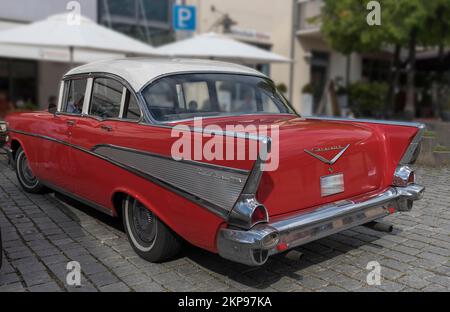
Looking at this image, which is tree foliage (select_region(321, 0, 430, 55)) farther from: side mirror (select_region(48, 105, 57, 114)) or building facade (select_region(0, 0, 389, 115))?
side mirror (select_region(48, 105, 57, 114))

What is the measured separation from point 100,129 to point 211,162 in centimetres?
156

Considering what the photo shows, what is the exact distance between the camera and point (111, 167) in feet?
12.6

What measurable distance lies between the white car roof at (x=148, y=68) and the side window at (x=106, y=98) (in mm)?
109

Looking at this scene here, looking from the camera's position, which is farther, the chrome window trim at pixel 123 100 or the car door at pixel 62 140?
the car door at pixel 62 140

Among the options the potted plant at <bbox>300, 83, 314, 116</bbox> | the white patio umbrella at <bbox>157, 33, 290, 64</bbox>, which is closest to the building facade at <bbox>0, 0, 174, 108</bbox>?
the white patio umbrella at <bbox>157, 33, 290, 64</bbox>

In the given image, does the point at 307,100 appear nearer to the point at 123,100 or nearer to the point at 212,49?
the point at 212,49

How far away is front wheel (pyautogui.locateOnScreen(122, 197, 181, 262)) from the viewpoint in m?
3.54

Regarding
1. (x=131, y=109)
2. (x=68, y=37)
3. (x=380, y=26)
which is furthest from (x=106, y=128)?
(x=380, y=26)

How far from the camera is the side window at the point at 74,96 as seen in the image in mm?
4676

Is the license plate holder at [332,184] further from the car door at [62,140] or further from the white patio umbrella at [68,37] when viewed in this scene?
the white patio umbrella at [68,37]

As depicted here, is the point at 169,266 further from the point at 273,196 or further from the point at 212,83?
the point at 212,83

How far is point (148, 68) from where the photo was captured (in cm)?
417

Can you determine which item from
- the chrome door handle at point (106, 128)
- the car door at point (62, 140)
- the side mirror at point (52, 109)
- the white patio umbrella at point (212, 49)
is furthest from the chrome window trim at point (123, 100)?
the white patio umbrella at point (212, 49)

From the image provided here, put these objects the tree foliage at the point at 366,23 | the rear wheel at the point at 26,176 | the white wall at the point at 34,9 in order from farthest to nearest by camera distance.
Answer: the white wall at the point at 34,9
the tree foliage at the point at 366,23
the rear wheel at the point at 26,176
